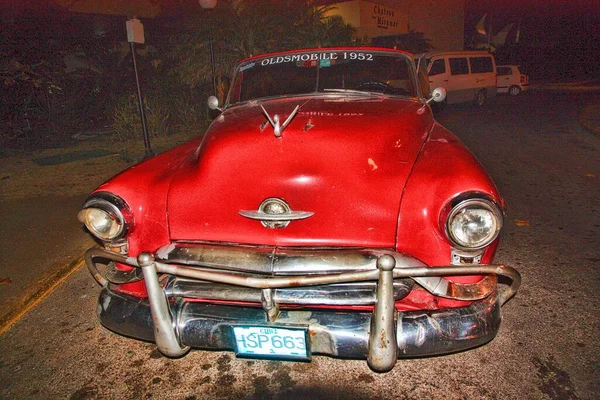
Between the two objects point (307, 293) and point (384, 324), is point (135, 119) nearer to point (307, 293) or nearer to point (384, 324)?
point (307, 293)

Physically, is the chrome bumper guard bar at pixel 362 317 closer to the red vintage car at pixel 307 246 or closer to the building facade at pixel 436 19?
the red vintage car at pixel 307 246

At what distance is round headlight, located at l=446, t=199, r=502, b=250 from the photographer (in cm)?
217

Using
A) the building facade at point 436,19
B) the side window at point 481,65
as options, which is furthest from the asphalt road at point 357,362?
the building facade at point 436,19

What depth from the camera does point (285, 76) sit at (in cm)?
396

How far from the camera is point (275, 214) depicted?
2326 millimetres

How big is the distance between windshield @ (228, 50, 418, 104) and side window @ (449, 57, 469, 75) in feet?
42.2

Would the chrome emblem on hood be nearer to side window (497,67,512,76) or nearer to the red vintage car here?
the red vintage car

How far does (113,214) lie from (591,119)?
523 inches

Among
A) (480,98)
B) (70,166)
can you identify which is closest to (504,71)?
(480,98)

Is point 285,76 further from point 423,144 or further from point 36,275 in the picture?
point 36,275

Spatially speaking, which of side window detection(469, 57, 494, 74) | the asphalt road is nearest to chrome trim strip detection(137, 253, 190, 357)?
the asphalt road

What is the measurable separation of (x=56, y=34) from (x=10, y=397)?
10719mm

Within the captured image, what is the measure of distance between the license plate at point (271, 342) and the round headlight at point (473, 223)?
0.88m

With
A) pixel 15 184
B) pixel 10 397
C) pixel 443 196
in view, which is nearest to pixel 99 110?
pixel 15 184
